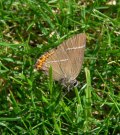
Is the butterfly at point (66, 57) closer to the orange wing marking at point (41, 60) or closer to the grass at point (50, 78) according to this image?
the orange wing marking at point (41, 60)

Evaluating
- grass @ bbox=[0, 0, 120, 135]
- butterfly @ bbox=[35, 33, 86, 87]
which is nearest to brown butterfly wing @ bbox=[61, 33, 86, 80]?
butterfly @ bbox=[35, 33, 86, 87]

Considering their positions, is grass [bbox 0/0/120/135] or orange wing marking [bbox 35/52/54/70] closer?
orange wing marking [bbox 35/52/54/70]

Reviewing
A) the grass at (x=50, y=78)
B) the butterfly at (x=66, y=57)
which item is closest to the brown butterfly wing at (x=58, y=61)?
the butterfly at (x=66, y=57)

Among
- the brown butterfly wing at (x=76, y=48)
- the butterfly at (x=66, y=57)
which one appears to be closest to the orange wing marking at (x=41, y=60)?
the butterfly at (x=66, y=57)

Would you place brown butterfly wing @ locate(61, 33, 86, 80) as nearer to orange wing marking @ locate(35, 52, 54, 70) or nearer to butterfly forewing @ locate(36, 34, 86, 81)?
butterfly forewing @ locate(36, 34, 86, 81)

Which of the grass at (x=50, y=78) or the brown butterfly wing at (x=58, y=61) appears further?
the grass at (x=50, y=78)

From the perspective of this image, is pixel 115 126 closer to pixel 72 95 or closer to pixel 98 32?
pixel 72 95
